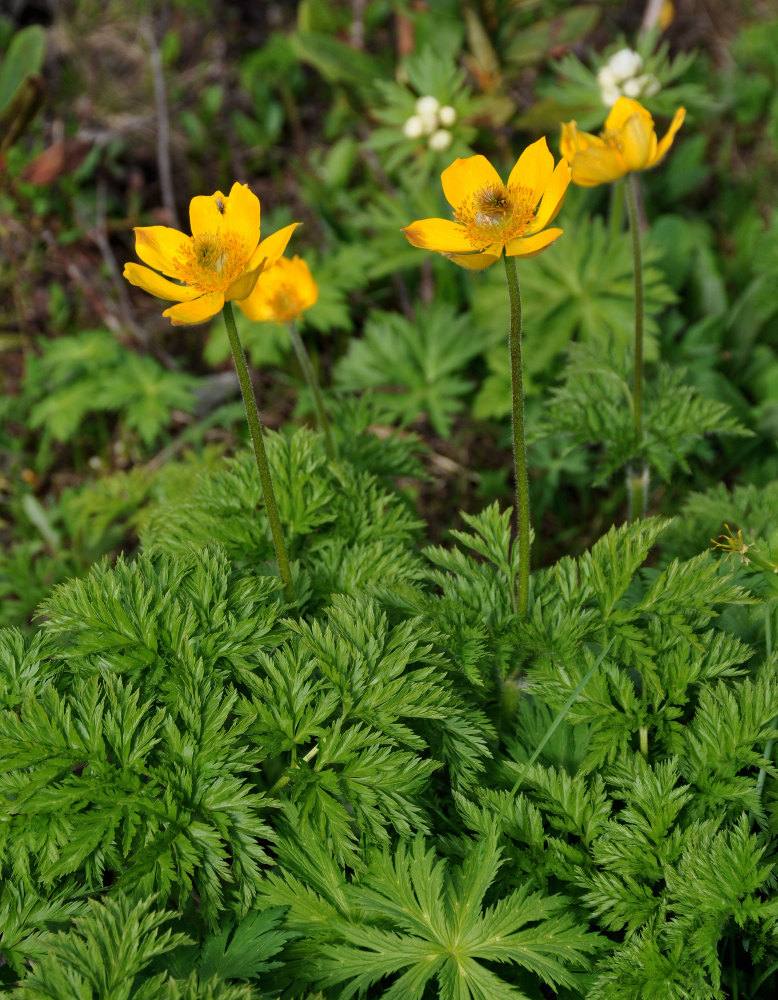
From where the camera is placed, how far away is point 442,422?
323 cm

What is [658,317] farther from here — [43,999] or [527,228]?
[43,999]

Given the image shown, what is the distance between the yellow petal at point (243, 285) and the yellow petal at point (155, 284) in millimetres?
115

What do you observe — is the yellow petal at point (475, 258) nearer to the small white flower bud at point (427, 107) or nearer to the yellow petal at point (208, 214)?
the yellow petal at point (208, 214)

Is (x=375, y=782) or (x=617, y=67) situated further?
(x=617, y=67)

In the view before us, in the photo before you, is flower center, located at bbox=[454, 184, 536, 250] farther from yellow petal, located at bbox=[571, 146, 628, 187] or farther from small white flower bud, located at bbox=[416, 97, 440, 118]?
small white flower bud, located at bbox=[416, 97, 440, 118]

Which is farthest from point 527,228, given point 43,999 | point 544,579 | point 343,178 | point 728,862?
point 343,178

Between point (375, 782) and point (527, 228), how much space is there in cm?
117

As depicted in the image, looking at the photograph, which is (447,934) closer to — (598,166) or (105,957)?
(105,957)

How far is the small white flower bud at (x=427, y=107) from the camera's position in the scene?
3.16 meters

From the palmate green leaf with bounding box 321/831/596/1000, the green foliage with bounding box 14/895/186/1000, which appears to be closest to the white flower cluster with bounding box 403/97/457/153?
the palmate green leaf with bounding box 321/831/596/1000

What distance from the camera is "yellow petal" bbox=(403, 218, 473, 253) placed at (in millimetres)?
1767

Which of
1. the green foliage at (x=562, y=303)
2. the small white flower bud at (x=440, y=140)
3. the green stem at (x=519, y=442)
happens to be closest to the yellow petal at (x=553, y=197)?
the green stem at (x=519, y=442)

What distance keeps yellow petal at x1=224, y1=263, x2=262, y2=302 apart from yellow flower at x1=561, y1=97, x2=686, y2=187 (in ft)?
3.02

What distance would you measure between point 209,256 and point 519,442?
Result: 2.41ft
